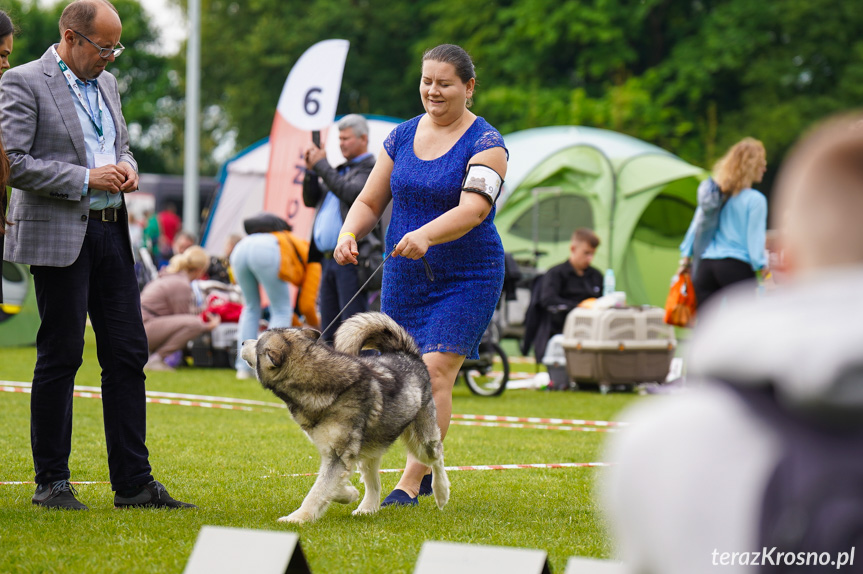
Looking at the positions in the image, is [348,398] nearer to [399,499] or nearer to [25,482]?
[399,499]

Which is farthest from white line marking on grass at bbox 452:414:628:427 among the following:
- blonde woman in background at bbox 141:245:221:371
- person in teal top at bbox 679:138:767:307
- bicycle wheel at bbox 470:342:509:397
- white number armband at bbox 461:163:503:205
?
blonde woman in background at bbox 141:245:221:371

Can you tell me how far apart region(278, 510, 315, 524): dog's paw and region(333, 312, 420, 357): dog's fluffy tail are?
687 mm

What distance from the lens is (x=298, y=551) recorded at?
263 centimetres

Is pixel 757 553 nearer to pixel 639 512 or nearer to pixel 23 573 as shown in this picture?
pixel 639 512

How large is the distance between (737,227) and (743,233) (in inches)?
2.5

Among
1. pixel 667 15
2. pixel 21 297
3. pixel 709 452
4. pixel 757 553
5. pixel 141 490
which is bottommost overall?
pixel 21 297

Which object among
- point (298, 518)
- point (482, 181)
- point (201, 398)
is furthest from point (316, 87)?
point (298, 518)

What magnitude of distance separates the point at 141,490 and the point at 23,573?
3.73 feet

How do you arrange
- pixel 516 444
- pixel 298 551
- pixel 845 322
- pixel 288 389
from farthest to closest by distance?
1. pixel 516 444
2. pixel 288 389
3. pixel 298 551
4. pixel 845 322

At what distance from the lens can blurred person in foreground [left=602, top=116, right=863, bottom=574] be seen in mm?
1123

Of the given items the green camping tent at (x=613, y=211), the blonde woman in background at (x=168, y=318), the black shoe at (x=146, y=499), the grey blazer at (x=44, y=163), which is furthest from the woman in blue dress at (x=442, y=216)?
the green camping tent at (x=613, y=211)

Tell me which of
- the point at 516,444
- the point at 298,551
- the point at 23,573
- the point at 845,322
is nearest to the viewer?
the point at 845,322

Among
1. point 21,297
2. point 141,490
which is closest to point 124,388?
point 141,490

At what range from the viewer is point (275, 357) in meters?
3.96
